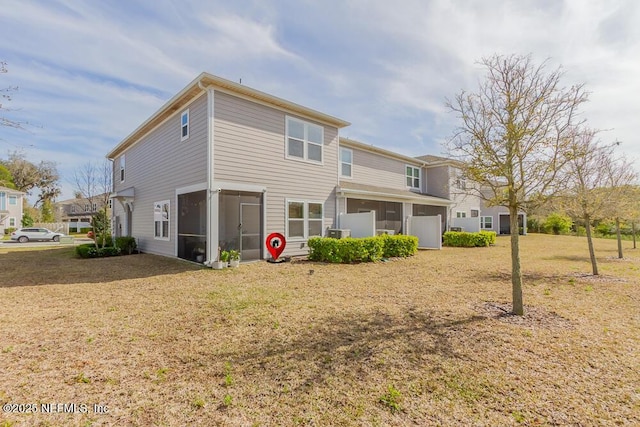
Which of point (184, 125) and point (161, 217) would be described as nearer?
point (184, 125)

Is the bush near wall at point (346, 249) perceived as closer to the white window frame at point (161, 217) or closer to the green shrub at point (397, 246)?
the green shrub at point (397, 246)

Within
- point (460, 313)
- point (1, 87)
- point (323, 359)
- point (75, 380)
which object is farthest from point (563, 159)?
point (1, 87)

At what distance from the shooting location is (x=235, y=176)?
394 inches

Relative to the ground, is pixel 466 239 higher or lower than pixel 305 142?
lower

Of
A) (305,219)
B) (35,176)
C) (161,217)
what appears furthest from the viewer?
(35,176)

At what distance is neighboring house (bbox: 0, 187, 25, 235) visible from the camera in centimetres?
3253

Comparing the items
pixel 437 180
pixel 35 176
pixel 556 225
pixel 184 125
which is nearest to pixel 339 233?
pixel 184 125

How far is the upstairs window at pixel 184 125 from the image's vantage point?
35.7 feet

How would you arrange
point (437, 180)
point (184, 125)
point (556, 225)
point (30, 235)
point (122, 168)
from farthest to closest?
point (556, 225), point (30, 235), point (437, 180), point (122, 168), point (184, 125)

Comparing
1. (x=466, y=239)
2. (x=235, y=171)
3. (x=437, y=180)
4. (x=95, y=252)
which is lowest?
(x=95, y=252)

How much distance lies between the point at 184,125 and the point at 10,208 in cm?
3817

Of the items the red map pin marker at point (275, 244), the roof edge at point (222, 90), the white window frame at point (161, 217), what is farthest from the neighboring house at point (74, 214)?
the red map pin marker at point (275, 244)

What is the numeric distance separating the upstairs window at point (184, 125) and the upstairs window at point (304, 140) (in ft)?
12.0

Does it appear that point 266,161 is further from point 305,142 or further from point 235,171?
point 305,142
